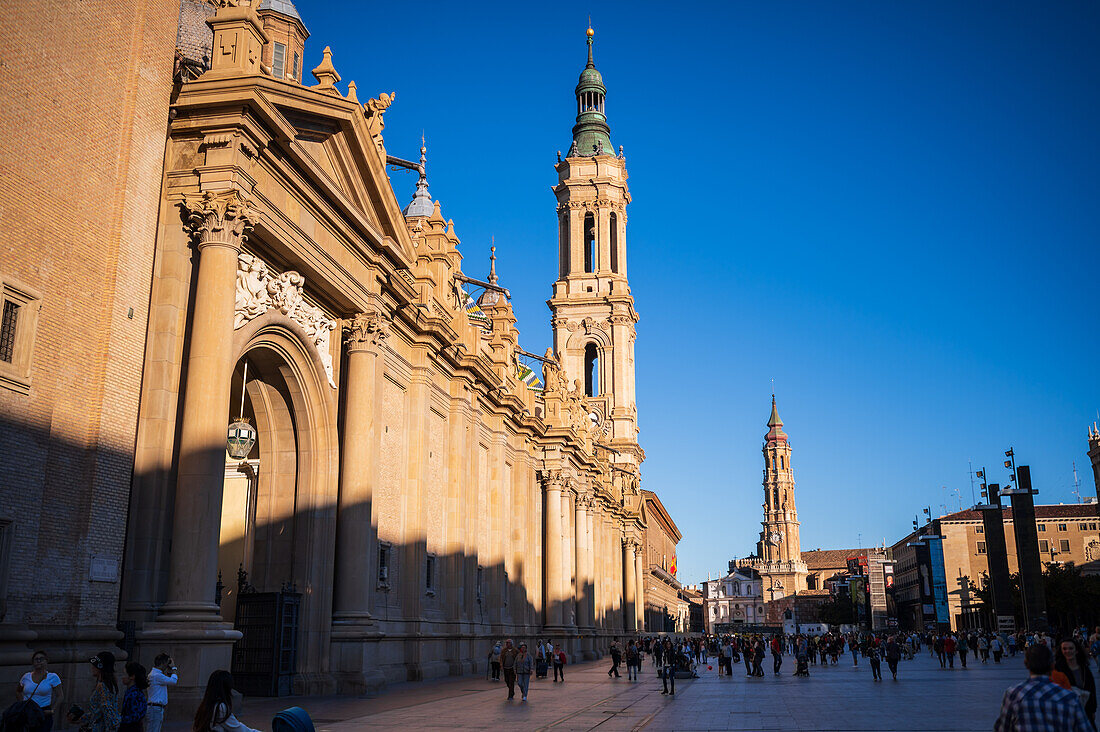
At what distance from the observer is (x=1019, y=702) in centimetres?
708

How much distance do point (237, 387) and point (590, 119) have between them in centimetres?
7233

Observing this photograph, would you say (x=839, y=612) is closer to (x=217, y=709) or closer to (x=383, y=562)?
(x=383, y=562)

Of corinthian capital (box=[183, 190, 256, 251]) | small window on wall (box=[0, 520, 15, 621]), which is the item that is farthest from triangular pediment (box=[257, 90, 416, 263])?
small window on wall (box=[0, 520, 15, 621])

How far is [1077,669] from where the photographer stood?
1364 centimetres

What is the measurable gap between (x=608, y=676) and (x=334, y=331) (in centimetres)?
2132

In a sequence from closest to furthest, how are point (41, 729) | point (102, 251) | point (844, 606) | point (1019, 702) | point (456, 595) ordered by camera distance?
point (1019, 702) < point (41, 729) < point (102, 251) < point (456, 595) < point (844, 606)

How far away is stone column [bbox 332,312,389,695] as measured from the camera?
2514 centimetres

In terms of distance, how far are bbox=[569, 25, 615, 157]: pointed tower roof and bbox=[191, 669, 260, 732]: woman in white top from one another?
8605 cm

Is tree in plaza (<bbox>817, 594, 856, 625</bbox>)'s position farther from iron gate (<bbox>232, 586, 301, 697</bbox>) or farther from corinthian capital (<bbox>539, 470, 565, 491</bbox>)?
iron gate (<bbox>232, 586, 301, 697</bbox>)

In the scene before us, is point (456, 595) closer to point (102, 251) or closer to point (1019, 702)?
point (102, 251)

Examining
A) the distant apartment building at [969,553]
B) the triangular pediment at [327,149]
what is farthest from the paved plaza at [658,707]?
the distant apartment building at [969,553]

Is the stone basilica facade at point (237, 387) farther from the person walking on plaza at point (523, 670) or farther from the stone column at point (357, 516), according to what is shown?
the person walking on plaza at point (523, 670)

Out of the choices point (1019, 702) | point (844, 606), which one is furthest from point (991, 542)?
point (844, 606)

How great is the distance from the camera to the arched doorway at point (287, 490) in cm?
2506
